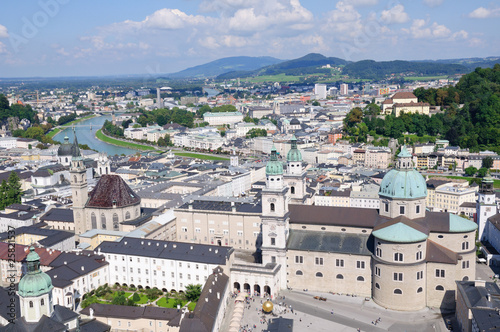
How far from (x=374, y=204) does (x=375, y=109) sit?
2190 inches

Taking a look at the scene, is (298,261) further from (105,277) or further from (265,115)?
(265,115)

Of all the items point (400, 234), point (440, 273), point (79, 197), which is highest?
point (79, 197)

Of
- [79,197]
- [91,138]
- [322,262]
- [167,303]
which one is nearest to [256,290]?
[322,262]

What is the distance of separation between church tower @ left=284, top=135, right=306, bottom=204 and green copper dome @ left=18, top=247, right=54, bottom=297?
27764 mm

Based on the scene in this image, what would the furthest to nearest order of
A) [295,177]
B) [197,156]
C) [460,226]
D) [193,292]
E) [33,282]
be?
[197,156]
[295,177]
[460,226]
[193,292]
[33,282]

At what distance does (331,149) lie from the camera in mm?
107438

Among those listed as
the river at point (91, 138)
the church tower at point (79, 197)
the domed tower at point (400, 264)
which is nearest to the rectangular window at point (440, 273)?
the domed tower at point (400, 264)

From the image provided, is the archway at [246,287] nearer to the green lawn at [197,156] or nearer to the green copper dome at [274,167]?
the green copper dome at [274,167]

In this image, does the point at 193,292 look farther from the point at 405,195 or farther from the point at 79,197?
the point at 79,197

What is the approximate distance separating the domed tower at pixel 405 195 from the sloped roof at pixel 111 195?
26949 mm

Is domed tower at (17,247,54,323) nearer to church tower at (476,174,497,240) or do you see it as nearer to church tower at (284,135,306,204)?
church tower at (284,135,306,204)

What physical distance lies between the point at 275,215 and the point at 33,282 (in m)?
20.4

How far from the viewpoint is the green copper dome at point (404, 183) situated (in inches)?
1597

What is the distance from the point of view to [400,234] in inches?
1471
